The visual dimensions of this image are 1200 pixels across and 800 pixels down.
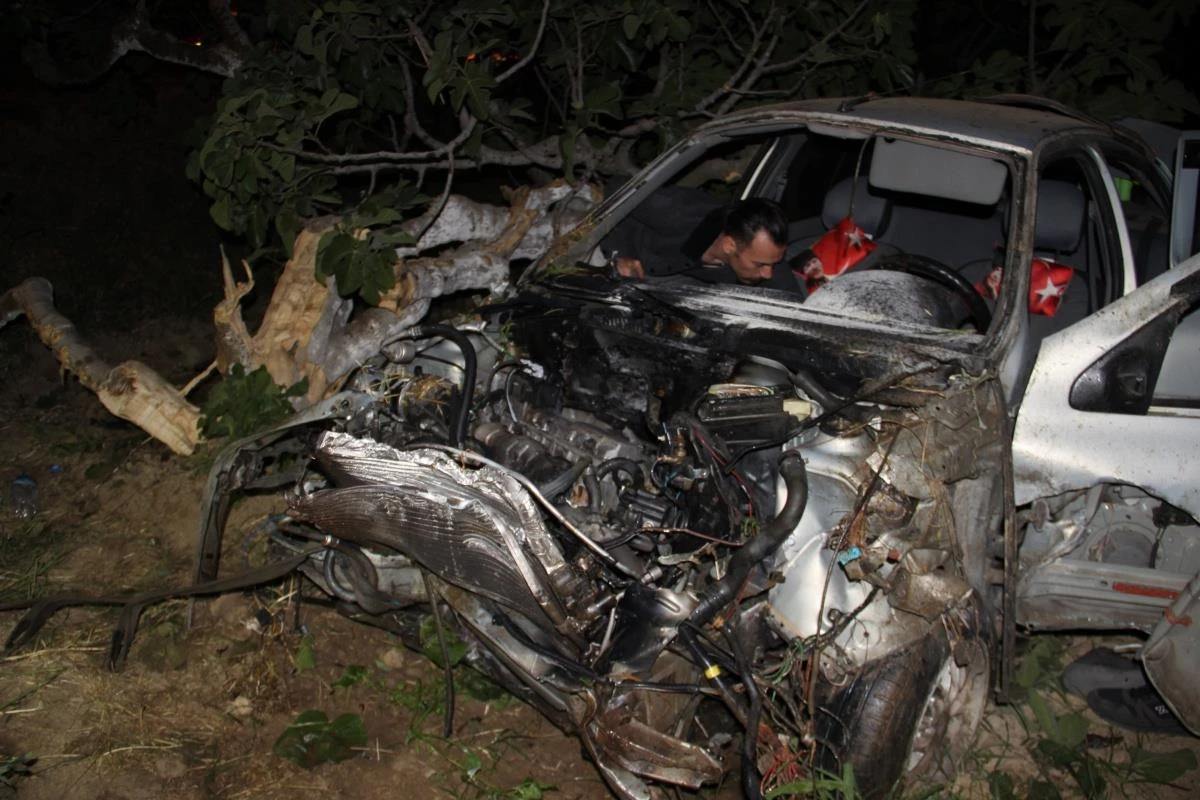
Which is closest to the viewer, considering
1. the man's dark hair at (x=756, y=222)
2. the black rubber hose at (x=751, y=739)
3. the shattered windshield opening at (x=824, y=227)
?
the black rubber hose at (x=751, y=739)

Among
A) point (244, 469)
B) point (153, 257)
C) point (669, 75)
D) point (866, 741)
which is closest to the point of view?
point (866, 741)

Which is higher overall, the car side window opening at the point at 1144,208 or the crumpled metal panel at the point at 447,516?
the car side window opening at the point at 1144,208

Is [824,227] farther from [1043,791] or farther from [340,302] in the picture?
[1043,791]

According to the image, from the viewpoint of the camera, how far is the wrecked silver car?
8.37ft

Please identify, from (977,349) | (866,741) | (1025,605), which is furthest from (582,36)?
(866,741)

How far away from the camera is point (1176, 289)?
2.87 m

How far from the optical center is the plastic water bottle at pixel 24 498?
4344 mm

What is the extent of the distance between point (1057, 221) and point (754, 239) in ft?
3.78

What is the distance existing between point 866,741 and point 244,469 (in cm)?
214

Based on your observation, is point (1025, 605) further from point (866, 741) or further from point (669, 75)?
point (669, 75)

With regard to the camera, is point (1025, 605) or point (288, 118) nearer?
point (1025, 605)

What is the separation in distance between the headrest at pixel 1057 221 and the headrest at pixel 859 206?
693 mm

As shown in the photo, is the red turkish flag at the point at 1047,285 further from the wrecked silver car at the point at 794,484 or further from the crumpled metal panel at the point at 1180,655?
the crumpled metal panel at the point at 1180,655

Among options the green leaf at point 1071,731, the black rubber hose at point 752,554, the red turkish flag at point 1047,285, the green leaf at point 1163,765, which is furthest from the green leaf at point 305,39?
the green leaf at point 1163,765
